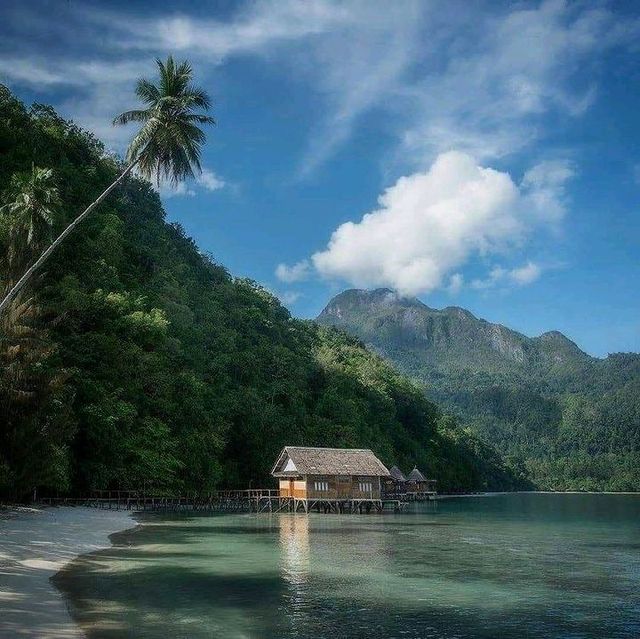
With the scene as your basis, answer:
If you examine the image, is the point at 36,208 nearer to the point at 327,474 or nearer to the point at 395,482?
the point at 327,474

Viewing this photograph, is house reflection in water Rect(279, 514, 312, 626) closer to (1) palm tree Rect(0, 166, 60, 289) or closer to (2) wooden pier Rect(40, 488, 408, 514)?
(2) wooden pier Rect(40, 488, 408, 514)

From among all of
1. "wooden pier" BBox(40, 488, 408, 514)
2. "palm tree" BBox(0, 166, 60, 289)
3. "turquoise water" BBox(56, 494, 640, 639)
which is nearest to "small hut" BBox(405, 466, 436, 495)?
"wooden pier" BBox(40, 488, 408, 514)

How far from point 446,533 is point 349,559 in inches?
536

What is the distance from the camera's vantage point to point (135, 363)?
1839 inches

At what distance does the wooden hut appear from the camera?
52625mm

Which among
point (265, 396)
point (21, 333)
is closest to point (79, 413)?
point (21, 333)

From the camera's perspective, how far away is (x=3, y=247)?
42188 millimetres

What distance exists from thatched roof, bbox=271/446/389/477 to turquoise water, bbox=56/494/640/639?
2227 cm

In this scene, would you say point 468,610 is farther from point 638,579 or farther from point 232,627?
point 638,579

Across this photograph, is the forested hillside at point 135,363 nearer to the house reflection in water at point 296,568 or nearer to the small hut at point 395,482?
the small hut at point 395,482

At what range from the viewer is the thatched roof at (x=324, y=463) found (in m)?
52.7

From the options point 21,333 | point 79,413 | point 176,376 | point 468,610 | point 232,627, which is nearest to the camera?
point 232,627

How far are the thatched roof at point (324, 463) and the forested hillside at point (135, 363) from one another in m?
5.53

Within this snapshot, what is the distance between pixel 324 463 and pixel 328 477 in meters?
1.20
